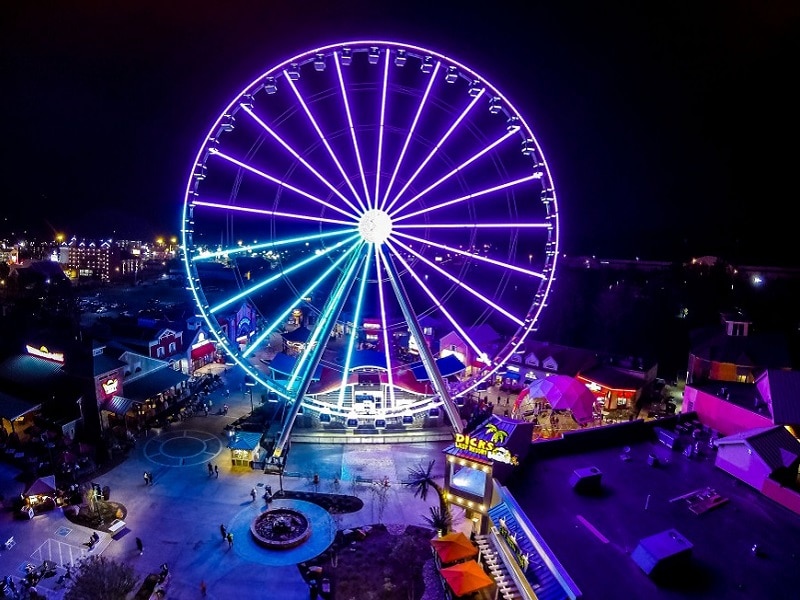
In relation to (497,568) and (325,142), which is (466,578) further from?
(325,142)

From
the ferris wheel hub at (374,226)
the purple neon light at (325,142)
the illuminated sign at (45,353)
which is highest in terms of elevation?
the purple neon light at (325,142)

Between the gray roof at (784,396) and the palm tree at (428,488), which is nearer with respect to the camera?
the palm tree at (428,488)

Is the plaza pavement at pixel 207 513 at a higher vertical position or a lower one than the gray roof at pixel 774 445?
lower

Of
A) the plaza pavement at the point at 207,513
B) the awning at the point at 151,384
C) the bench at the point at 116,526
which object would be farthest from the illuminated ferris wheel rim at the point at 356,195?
the awning at the point at 151,384

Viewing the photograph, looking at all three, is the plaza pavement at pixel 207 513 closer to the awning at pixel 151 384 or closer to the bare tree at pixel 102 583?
the bare tree at pixel 102 583

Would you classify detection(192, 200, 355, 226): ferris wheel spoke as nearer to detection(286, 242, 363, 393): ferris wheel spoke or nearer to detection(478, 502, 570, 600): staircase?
detection(286, 242, 363, 393): ferris wheel spoke

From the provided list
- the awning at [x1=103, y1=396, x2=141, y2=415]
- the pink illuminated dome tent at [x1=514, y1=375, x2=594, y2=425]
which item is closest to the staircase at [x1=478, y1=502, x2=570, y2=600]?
the pink illuminated dome tent at [x1=514, y1=375, x2=594, y2=425]
